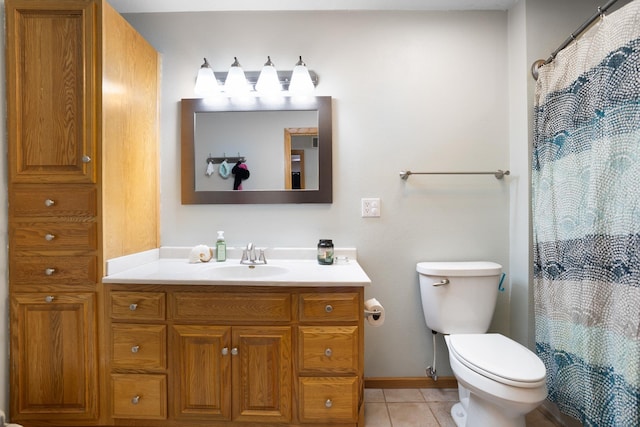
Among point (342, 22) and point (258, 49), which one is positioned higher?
point (342, 22)

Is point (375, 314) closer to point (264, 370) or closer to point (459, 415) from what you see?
point (264, 370)

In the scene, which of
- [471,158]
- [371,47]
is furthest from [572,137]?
[371,47]

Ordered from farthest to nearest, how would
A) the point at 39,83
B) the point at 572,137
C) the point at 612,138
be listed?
the point at 39,83, the point at 572,137, the point at 612,138

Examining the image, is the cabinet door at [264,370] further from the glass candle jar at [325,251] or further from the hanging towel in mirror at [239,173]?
the hanging towel in mirror at [239,173]

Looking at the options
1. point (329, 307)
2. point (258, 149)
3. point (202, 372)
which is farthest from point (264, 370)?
point (258, 149)

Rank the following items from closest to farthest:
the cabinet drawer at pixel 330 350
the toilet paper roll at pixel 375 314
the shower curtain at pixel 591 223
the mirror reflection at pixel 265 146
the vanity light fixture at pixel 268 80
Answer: the shower curtain at pixel 591 223 → the cabinet drawer at pixel 330 350 → the toilet paper roll at pixel 375 314 → the vanity light fixture at pixel 268 80 → the mirror reflection at pixel 265 146

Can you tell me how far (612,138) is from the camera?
1160 mm

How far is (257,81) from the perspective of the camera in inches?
73.0

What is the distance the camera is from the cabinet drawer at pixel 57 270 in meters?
1.47

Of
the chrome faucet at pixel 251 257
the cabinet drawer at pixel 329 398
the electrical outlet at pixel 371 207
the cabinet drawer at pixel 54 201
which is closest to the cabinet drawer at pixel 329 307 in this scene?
the cabinet drawer at pixel 329 398

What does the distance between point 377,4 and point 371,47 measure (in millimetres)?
237

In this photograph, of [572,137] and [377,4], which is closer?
[572,137]

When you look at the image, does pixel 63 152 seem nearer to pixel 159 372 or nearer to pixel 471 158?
pixel 159 372

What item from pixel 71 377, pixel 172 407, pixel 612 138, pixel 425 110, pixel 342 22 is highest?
pixel 342 22
